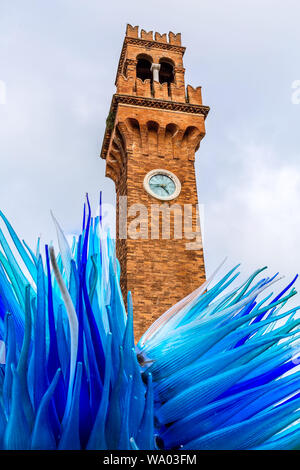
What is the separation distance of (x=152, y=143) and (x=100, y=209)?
1173 cm

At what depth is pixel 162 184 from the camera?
538 inches

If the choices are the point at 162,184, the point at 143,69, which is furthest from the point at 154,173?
the point at 143,69

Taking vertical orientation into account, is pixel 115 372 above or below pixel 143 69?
below

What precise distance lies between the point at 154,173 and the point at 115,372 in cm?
1182

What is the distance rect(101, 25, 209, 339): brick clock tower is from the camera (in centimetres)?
1202

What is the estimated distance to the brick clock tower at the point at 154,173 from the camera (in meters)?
12.0

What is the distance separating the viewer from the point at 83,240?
272 centimetres

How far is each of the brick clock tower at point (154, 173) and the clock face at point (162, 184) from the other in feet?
0.10

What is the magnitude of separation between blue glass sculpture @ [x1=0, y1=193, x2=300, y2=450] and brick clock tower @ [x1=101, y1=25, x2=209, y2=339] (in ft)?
27.8
